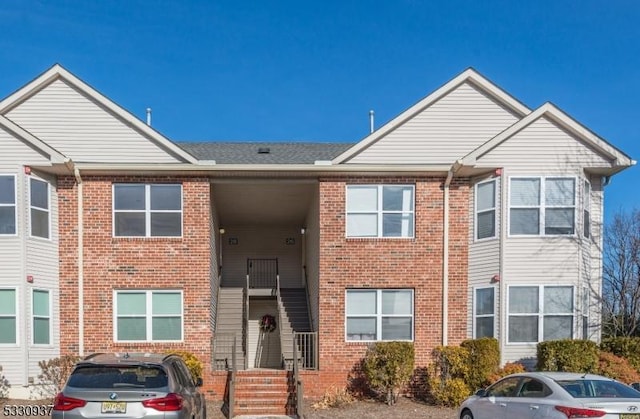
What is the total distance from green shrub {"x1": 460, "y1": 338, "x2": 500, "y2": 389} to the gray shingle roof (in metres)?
6.62

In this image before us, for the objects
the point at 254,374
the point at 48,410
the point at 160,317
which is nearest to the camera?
the point at 48,410

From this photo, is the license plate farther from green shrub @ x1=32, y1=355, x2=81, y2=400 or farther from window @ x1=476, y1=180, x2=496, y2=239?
window @ x1=476, y1=180, x2=496, y2=239

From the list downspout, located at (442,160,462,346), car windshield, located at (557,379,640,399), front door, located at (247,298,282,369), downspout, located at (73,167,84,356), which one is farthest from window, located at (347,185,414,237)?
car windshield, located at (557,379,640,399)

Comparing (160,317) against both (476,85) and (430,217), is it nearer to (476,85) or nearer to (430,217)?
(430,217)

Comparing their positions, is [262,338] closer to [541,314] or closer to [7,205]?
[7,205]

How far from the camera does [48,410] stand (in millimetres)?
12383

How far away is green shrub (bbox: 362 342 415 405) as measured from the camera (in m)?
13.7

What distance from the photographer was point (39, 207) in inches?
567

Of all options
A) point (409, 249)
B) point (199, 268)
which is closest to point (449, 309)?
point (409, 249)

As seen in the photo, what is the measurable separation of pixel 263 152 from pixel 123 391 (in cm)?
1149

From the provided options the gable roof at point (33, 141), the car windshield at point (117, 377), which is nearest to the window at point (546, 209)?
the car windshield at point (117, 377)

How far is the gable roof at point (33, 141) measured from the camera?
14.0 metres

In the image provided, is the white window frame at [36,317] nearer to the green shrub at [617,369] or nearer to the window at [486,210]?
the window at [486,210]

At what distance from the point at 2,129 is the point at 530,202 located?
1361cm
